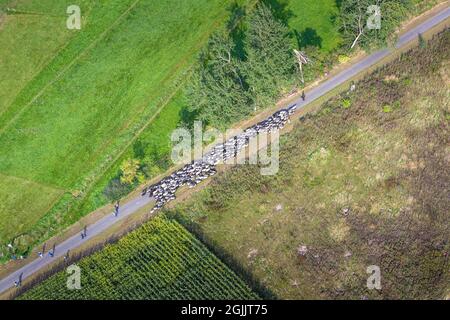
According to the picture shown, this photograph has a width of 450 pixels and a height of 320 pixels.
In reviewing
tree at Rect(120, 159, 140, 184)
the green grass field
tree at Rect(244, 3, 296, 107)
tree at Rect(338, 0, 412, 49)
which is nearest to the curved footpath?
the green grass field

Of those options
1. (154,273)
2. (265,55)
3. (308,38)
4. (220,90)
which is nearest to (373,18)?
(308,38)

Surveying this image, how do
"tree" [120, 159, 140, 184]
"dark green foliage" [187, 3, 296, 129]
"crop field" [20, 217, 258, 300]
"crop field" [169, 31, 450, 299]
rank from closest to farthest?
"crop field" [169, 31, 450, 299] → "crop field" [20, 217, 258, 300] → "dark green foliage" [187, 3, 296, 129] → "tree" [120, 159, 140, 184]

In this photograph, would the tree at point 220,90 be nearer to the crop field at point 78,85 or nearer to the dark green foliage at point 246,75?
the dark green foliage at point 246,75

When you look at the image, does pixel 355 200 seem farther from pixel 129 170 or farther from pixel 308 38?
pixel 129 170

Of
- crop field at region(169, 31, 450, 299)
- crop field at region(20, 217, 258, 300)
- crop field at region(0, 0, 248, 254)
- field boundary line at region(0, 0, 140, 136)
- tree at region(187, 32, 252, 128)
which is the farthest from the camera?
field boundary line at region(0, 0, 140, 136)

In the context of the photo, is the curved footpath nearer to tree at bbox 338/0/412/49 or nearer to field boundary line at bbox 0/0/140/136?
tree at bbox 338/0/412/49

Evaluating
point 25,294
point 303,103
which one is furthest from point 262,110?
point 25,294

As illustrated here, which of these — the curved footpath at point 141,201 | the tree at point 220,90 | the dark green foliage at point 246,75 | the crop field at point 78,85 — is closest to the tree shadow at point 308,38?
the dark green foliage at point 246,75
